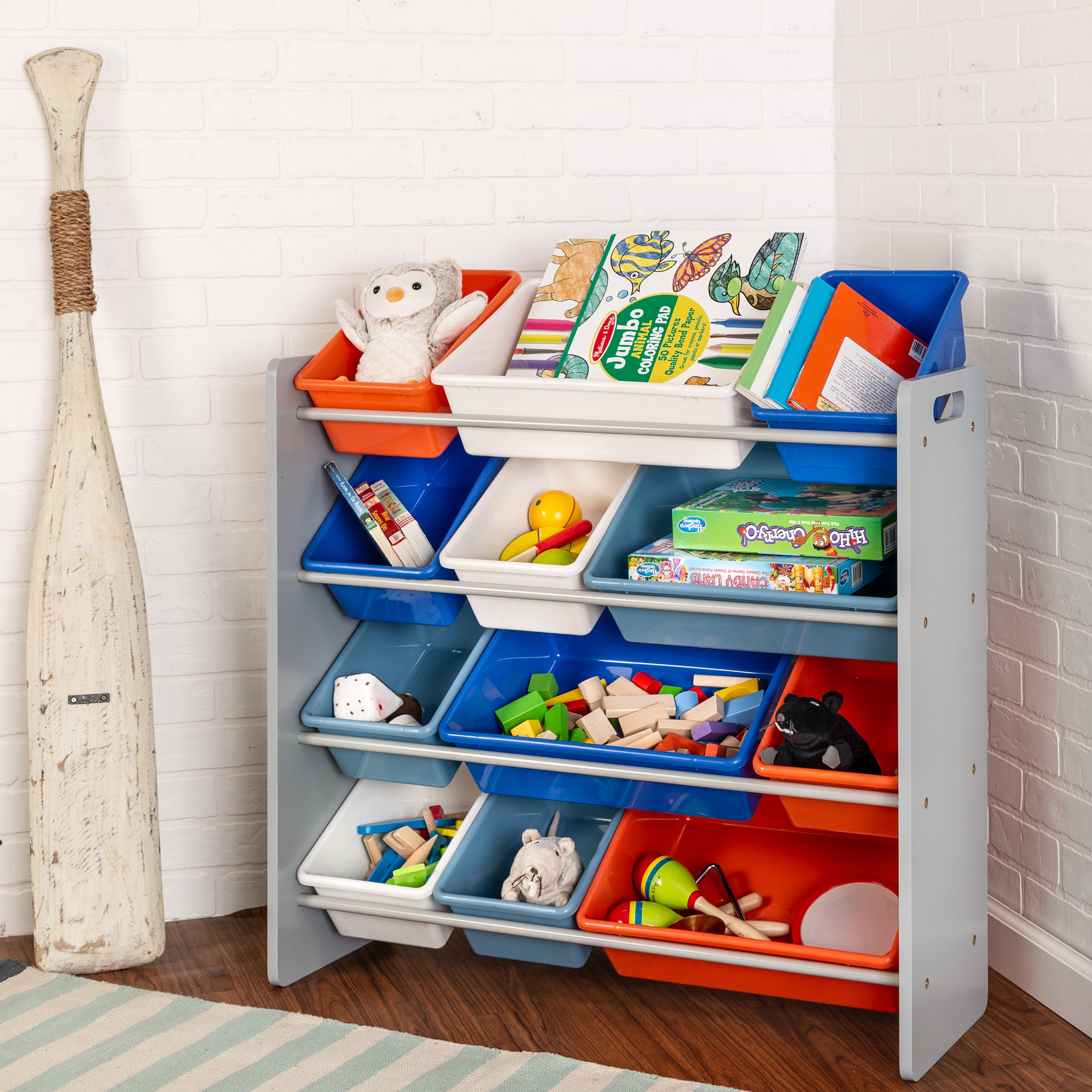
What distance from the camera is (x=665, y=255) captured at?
5.94 ft

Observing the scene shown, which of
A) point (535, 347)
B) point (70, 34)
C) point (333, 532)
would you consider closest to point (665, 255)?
point (535, 347)

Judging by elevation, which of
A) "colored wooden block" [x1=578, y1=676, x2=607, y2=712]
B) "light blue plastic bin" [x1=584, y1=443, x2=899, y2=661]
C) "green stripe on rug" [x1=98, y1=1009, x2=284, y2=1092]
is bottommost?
"green stripe on rug" [x1=98, y1=1009, x2=284, y2=1092]

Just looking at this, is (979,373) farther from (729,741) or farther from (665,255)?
(729,741)

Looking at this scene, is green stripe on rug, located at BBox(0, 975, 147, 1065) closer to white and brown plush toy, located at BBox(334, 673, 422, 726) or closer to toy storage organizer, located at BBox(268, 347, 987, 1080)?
toy storage organizer, located at BBox(268, 347, 987, 1080)

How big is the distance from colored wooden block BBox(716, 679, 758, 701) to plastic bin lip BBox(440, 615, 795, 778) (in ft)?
0.12

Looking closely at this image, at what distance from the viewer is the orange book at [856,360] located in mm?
1592

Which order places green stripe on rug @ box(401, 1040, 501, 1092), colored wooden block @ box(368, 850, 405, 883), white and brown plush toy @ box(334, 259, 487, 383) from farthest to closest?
1. colored wooden block @ box(368, 850, 405, 883)
2. white and brown plush toy @ box(334, 259, 487, 383)
3. green stripe on rug @ box(401, 1040, 501, 1092)

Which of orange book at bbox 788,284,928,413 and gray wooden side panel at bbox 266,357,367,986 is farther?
gray wooden side panel at bbox 266,357,367,986

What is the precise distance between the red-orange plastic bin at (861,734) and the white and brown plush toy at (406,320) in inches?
26.2

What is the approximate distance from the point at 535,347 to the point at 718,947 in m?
0.85

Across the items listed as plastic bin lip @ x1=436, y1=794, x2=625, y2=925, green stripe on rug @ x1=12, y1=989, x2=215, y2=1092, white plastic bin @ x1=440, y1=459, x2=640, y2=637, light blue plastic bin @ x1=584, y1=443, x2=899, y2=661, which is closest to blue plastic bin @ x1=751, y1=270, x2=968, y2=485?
light blue plastic bin @ x1=584, y1=443, x2=899, y2=661

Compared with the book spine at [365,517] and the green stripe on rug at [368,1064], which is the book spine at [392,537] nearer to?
the book spine at [365,517]

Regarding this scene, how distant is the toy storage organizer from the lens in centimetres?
154

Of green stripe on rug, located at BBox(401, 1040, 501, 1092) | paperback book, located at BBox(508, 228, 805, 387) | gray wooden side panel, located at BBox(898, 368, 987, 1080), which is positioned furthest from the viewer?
paperback book, located at BBox(508, 228, 805, 387)
